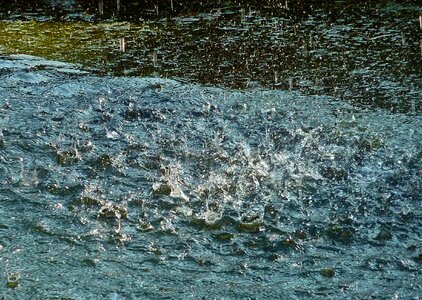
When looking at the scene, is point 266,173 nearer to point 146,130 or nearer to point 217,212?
point 217,212

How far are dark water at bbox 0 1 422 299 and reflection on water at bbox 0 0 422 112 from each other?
0.05m

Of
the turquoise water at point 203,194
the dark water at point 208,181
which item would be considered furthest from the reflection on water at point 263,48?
the turquoise water at point 203,194

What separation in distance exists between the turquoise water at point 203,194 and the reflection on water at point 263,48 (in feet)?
1.44

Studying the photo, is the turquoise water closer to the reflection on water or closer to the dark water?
the dark water

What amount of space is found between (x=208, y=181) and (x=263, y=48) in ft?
10.2

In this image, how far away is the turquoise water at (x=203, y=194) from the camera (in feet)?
12.2

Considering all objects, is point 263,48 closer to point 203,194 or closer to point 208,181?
point 208,181

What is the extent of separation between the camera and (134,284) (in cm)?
366

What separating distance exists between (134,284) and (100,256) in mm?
339

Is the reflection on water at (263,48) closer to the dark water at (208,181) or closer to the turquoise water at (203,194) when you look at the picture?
the dark water at (208,181)

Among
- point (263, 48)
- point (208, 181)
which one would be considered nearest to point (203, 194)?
point (208, 181)

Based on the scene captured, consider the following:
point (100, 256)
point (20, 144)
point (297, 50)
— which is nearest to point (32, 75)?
point (20, 144)

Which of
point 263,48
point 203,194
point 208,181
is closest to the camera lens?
point 203,194

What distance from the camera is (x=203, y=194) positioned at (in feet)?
14.9
